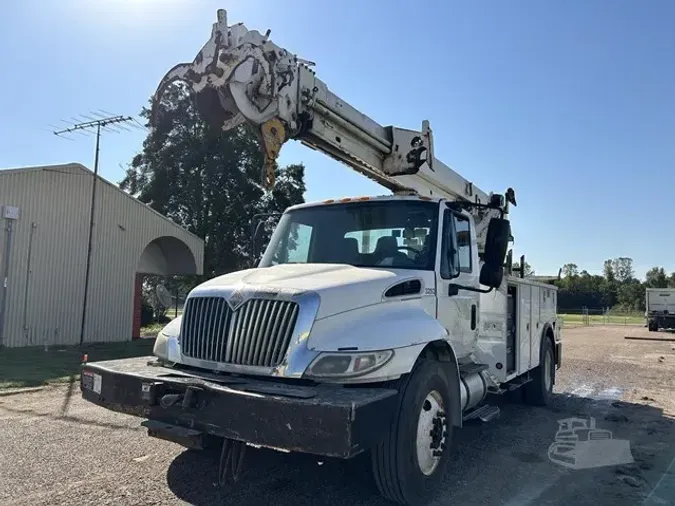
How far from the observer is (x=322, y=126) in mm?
6055

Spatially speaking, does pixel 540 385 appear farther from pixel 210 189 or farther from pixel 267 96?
pixel 210 189

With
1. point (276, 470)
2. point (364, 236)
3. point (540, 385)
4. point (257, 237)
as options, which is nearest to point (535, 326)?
point (540, 385)

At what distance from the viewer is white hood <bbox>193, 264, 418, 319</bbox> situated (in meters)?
4.11

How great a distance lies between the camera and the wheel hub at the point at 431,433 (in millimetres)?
4383

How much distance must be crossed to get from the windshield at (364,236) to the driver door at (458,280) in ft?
0.69

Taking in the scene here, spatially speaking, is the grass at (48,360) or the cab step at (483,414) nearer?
the cab step at (483,414)

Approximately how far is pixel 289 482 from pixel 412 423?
4.53ft

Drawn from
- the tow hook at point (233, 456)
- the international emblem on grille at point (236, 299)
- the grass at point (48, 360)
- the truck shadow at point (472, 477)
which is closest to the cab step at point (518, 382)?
the truck shadow at point (472, 477)

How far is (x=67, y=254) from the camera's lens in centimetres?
1745

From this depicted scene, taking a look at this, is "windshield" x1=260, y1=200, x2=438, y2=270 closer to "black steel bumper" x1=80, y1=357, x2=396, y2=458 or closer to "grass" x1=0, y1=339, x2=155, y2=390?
"black steel bumper" x1=80, y1=357, x2=396, y2=458

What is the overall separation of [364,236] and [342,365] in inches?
71.5

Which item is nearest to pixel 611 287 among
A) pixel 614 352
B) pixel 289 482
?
pixel 614 352

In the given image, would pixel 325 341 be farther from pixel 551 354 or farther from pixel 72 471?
pixel 551 354

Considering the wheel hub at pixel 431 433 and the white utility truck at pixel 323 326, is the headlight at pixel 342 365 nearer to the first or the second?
the white utility truck at pixel 323 326
